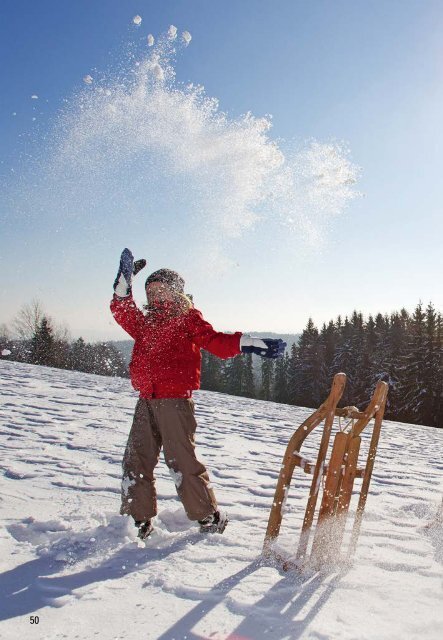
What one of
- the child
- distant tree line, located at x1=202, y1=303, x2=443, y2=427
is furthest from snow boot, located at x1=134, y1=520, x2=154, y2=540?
distant tree line, located at x1=202, y1=303, x2=443, y2=427

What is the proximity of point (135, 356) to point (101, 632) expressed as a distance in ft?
5.43

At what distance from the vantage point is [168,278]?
3217mm

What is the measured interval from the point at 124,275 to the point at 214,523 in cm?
183

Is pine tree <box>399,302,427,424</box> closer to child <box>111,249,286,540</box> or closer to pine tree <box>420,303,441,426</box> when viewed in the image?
pine tree <box>420,303,441,426</box>

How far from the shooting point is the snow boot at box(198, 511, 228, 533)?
299cm

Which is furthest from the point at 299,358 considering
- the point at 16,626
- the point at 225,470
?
the point at 16,626

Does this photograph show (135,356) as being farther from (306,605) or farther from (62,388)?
(62,388)

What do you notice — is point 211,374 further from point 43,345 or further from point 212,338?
point 212,338

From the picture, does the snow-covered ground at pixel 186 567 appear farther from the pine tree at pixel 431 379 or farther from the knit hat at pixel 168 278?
the pine tree at pixel 431 379

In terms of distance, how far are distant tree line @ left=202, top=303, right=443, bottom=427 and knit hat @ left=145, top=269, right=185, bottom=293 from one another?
25.1 m

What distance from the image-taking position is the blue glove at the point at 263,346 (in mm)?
2924

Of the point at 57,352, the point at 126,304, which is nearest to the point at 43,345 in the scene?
the point at 57,352

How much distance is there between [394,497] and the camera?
15.0 ft

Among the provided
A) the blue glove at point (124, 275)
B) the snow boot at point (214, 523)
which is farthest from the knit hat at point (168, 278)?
the snow boot at point (214, 523)
